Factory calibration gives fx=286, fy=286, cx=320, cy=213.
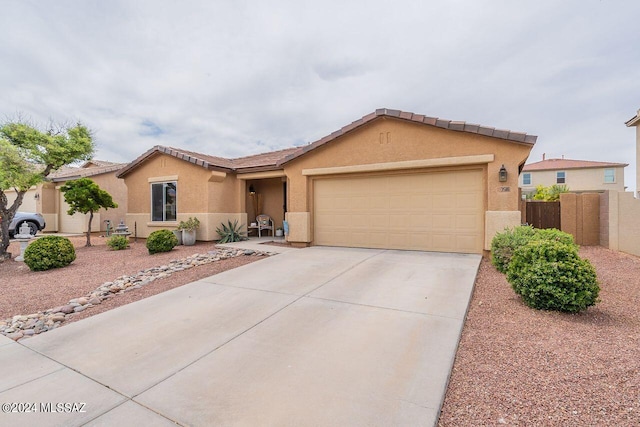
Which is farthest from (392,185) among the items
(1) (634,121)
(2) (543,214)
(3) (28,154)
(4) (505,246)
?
(1) (634,121)

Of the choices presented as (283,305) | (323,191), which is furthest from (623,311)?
(323,191)

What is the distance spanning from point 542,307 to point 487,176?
14.5 ft

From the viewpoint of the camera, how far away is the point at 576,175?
27.5 meters

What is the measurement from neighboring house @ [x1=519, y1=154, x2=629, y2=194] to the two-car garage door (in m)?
24.4

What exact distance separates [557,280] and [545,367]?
1.74 metres

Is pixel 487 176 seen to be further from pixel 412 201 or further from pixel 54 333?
pixel 54 333

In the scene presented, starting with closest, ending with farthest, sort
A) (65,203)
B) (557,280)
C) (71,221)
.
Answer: (557,280)
(71,221)
(65,203)

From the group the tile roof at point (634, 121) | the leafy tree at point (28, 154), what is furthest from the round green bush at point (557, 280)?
the tile roof at point (634, 121)

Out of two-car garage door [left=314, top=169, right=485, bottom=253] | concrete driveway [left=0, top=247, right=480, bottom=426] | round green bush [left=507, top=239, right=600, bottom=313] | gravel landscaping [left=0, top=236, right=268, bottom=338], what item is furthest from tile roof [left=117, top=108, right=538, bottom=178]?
concrete driveway [left=0, top=247, right=480, bottom=426]

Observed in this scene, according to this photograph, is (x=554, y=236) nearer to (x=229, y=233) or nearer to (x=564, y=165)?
(x=229, y=233)

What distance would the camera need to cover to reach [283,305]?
461 centimetres

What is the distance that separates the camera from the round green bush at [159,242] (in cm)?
950

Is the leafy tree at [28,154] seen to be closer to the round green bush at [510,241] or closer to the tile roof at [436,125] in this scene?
the tile roof at [436,125]

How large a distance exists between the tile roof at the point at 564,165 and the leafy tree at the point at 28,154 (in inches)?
1322
